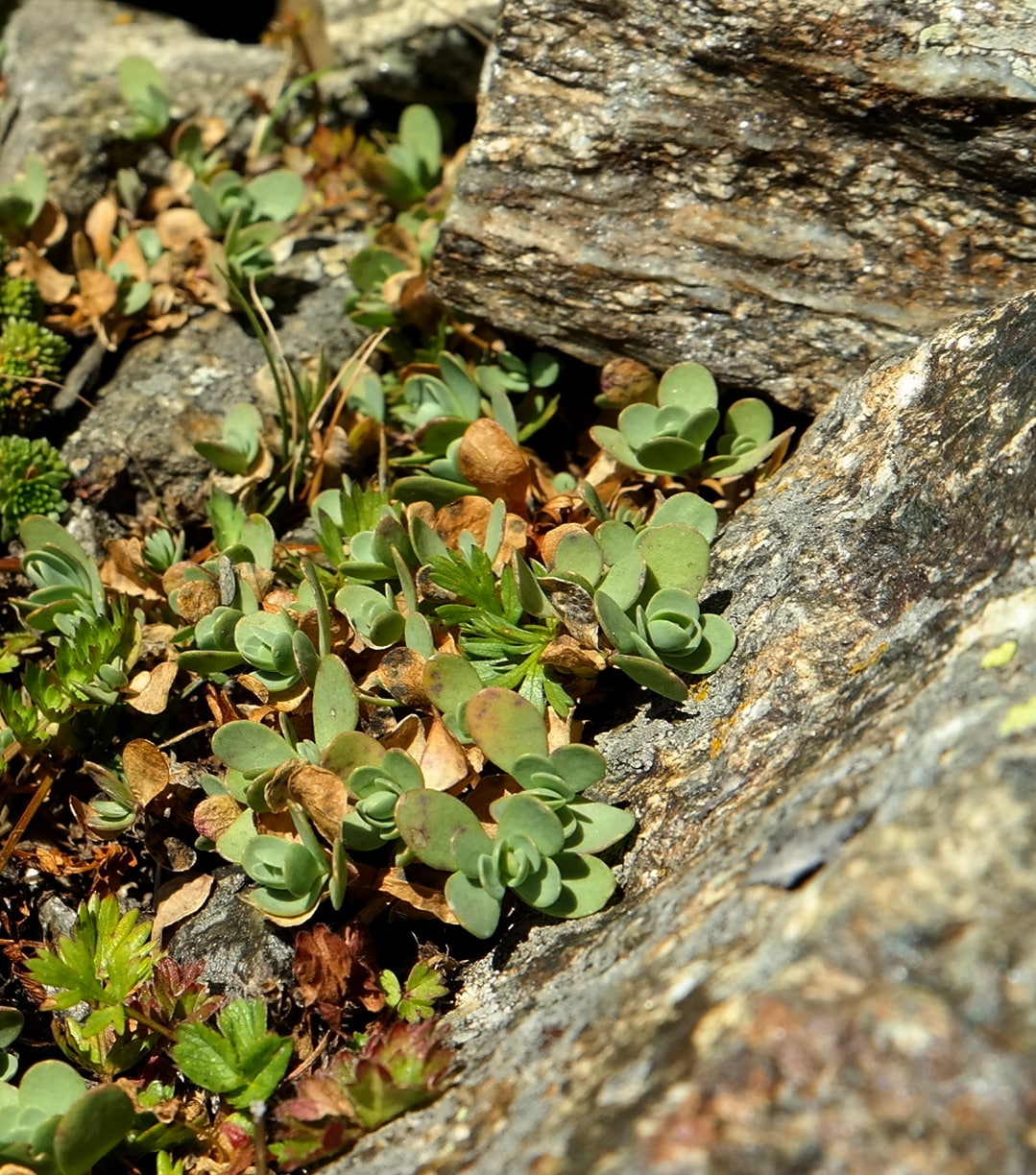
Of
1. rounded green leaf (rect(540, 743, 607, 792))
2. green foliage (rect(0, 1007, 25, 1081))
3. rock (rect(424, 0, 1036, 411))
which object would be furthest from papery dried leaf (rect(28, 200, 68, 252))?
rounded green leaf (rect(540, 743, 607, 792))

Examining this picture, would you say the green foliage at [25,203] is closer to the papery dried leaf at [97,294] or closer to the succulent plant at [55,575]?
the papery dried leaf at [97,294]

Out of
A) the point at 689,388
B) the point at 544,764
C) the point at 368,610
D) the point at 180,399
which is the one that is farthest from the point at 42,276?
the point at 544,764

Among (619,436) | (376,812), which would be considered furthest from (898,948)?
(619,436)

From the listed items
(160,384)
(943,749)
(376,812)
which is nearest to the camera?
(943,749)

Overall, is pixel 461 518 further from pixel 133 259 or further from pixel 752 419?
pixel 133 259

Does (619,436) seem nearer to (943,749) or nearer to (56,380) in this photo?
(943,749)

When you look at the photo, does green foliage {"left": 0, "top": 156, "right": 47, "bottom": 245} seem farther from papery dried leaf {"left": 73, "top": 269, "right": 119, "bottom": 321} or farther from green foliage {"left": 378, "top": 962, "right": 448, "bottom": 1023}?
green foliage {"left": 378, "top": 962, "right": 448, "bottom": 1023}
